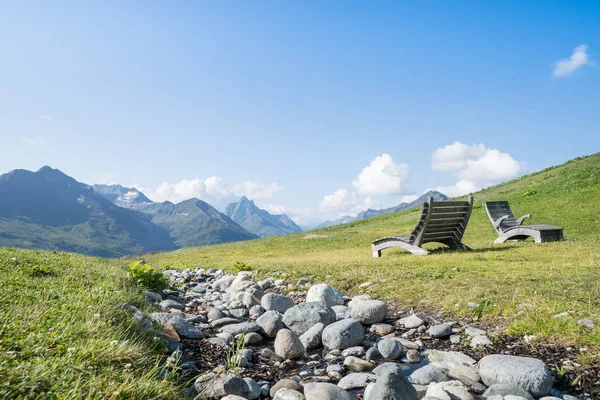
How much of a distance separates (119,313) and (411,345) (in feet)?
12.1

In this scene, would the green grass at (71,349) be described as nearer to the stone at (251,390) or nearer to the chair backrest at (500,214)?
the stone at (251,390)

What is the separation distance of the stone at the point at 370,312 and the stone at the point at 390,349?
1.13 metres

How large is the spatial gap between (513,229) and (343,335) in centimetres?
1251

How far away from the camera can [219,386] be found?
13.2 ft


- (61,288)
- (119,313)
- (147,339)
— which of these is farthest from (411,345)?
(61,288)

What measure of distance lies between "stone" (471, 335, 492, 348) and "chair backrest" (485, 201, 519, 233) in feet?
41.7

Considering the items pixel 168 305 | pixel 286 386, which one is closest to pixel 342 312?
pixel 286 386

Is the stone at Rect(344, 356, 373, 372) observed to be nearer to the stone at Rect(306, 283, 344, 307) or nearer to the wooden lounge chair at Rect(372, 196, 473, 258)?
the stone at Rect(306, 283, 344, 307)

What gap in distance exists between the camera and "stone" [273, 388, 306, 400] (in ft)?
13.0

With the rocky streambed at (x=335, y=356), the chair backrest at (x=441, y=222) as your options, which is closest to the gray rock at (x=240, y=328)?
the rocky streambed at (x=335, y=356)

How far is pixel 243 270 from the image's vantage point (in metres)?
11.9

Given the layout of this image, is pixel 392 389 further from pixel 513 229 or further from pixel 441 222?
pixel 513 229

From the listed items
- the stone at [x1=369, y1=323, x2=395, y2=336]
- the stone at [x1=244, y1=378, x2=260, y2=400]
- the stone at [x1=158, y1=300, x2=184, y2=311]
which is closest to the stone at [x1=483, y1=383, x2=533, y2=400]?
the stone at [x1=369, y1=323, x2=395, y2=336]

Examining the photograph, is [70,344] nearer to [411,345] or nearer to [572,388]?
[411,345]
